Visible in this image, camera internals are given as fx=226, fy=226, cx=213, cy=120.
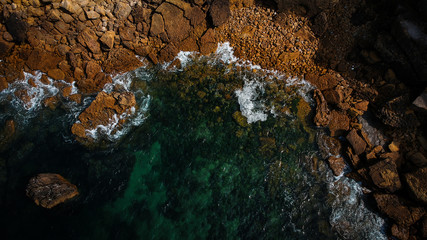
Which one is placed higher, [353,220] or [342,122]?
[342,122]

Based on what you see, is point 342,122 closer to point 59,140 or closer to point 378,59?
point 378,59

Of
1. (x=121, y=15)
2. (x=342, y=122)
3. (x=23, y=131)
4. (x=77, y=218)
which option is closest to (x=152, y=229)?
(x=77, y=218)

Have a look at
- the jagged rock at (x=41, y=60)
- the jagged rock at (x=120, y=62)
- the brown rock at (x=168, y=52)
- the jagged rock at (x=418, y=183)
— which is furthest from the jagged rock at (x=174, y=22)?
the jagged rock at (x=418, y=183)

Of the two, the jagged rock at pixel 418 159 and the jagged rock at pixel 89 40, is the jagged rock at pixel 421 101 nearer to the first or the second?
the jagged rock at pixel 418 159

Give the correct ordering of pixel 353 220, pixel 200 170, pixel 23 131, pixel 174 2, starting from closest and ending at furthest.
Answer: pixel 353 220 → pixel 200 170 → pixel 23 131 → pixel 174 2

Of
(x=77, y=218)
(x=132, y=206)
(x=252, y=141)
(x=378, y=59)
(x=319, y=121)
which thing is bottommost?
(x=77, y=218)

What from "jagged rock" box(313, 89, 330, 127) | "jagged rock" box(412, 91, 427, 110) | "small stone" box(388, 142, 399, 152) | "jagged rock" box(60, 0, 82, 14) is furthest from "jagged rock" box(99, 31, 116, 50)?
"jagged rock" box(412, 91, 427, 110)

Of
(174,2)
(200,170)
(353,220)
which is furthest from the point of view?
(174,2)
